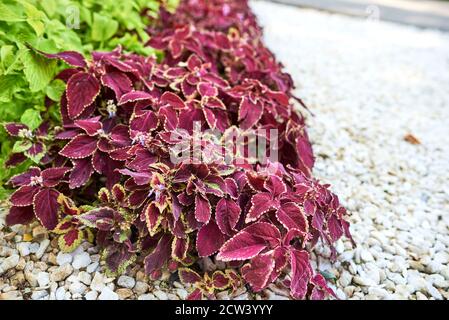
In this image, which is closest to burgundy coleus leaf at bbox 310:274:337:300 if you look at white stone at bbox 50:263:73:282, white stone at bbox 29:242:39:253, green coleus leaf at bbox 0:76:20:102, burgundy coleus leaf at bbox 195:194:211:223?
burgundy coleus leaf at bbox 195:194:211:223

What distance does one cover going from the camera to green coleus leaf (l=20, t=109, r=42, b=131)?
149 centimetres

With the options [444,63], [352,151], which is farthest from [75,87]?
[444,63]

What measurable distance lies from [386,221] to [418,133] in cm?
90

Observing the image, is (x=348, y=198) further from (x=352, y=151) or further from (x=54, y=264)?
(x=54, y=264)

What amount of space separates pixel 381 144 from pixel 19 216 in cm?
166

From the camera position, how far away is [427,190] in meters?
1.91

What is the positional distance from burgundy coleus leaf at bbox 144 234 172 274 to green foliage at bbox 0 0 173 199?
22.1 inches

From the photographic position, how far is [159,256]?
1.26 meters

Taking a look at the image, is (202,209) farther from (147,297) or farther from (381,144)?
(381,144)

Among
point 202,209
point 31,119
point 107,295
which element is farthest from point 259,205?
point 31,119

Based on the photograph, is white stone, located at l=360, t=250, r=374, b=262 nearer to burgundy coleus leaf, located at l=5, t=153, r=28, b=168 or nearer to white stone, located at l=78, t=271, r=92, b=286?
white stone, located at l=78, t=271, r=92, b=286

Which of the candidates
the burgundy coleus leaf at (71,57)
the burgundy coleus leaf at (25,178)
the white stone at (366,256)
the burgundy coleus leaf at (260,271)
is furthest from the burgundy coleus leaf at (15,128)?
the white stone at (366,256)

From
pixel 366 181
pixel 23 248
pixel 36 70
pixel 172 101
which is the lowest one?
pixel 366 181

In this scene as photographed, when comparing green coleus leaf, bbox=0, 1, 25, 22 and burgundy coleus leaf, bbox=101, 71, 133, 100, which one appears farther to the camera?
burgundy coleus leaf, bbox=101, 71, 133, 100
